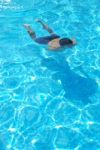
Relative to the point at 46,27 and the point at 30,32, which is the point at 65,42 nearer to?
the point at 30,32

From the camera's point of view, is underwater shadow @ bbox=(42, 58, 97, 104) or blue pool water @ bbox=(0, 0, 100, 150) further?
underwater shadow @ bbox=(42, 58, 97, 104)

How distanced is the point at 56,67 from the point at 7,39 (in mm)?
1854

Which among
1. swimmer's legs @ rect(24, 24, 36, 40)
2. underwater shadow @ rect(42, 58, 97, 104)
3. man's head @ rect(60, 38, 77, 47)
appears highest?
man's head @ rect(60, 38, 77, 47)

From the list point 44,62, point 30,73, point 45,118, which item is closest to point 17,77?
point 30,73

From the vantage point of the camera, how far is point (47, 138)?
269 inches

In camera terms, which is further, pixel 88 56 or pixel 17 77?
pixel 88 56

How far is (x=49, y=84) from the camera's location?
8070mm

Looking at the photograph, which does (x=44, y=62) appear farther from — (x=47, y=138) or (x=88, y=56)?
(x=47, y=138)

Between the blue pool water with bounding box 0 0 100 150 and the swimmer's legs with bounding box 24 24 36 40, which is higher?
the swimmer's legs with bounding box 24 24 36 40

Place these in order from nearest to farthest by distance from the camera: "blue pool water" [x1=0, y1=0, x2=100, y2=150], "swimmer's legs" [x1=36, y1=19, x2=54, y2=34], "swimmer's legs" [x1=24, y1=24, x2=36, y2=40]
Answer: "blue pool water" [x1=0, y1=0, x2=100, y2=150] < "swimmer's legs" [x1=24, y1=24, x2=36, y2=40] < "swimmer's legs" [x1=36, y1=19, x2=54, y2=34]

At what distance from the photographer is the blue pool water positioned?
22.5 feet

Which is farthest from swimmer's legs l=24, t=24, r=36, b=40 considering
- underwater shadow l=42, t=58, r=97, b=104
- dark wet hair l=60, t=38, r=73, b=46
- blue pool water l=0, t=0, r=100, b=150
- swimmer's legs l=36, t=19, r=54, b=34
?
dark wet hair l=60, t=38, r=73, b=46

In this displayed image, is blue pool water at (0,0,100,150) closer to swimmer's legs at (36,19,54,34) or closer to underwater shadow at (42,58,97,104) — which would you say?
underwater shadow at (42,58,97,104)

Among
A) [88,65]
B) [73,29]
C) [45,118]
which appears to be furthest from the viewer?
[73,29]
